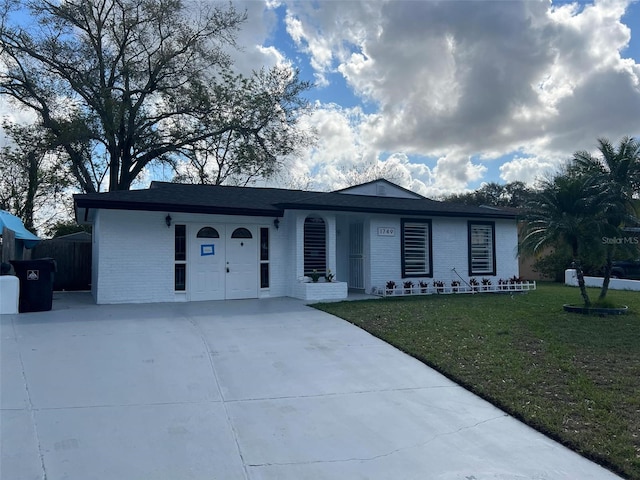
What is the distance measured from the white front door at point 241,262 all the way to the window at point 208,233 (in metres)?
0.34

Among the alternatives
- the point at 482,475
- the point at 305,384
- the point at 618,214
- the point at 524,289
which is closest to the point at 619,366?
the point at 482,475

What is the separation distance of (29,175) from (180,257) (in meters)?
16.4

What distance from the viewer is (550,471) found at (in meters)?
4.01

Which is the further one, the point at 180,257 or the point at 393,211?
the point at 393,211

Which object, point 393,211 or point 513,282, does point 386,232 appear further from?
point 513,282

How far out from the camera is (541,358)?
686 cm

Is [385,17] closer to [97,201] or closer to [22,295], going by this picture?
[97,201]

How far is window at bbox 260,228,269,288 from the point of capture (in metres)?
12.9

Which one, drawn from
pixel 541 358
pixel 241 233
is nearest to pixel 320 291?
pixel 241 233

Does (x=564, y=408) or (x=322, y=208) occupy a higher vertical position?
(x=322, y=208)

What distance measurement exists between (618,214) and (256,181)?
65.9 ft

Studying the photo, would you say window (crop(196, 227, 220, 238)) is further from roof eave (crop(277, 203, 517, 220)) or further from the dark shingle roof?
roof eave (crop(277, 203, 517, 220))

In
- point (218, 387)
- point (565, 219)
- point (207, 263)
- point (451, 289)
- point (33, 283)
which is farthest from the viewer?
point (451, 289)

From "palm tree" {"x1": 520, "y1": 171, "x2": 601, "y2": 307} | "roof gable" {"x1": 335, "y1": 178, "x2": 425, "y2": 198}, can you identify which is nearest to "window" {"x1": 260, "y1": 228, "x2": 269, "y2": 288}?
"palm tree" {"x1": 520, "y1": 171, "x2": 601, "y2": 307}
